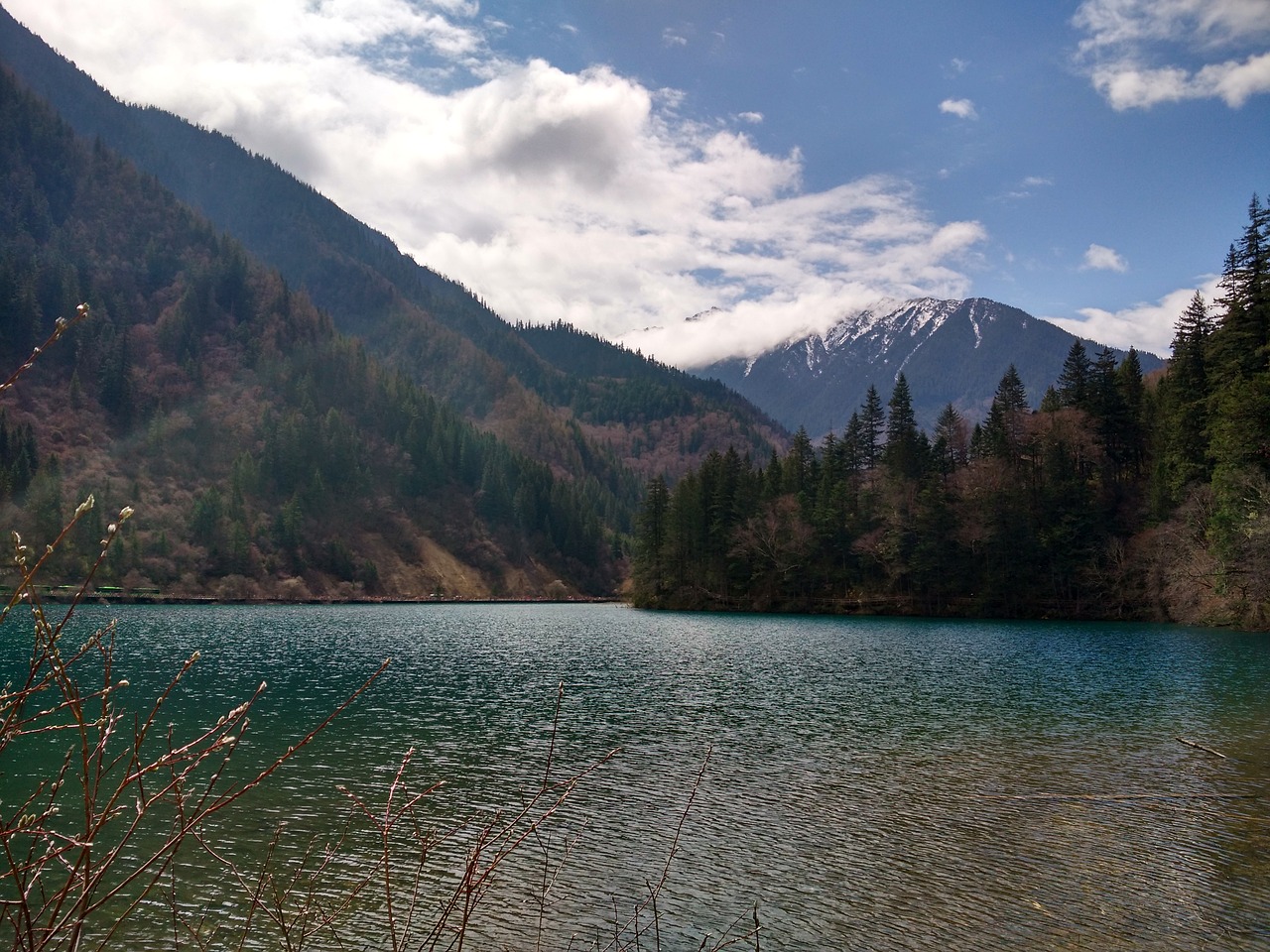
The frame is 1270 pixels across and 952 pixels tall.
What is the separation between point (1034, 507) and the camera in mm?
95250

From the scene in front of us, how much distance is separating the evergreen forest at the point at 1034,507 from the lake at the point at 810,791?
910 inches

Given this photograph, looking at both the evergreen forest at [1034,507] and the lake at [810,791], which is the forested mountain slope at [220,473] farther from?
the lake at [810,791]

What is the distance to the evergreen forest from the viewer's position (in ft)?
219

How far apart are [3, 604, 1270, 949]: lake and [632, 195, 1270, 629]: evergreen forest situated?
2312 cm

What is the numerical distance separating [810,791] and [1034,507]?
83.4m

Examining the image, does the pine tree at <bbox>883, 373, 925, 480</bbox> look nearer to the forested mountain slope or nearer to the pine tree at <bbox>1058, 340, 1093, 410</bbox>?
the pine tree at <bbox>1058, 340, 1093, 410</bbox>

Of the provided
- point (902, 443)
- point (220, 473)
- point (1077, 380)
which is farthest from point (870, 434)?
point (220, 473)

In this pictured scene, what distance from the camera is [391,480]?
185250mm

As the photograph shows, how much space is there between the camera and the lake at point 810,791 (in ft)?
47.6

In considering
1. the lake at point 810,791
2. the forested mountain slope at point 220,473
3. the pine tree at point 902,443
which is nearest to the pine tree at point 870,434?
the pine tree at point 902,443

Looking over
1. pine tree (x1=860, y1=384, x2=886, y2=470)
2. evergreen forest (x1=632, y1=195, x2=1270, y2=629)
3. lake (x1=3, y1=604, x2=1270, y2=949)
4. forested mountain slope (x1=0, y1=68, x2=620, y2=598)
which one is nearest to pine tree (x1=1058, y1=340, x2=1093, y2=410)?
evergreen forest (x1=632, y1=195, x2=1270, y2=629)

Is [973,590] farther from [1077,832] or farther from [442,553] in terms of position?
[442,553]

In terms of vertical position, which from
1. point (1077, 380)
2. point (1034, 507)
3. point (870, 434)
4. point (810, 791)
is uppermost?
point (1077, 380)

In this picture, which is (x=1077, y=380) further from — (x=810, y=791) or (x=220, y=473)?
(x=220, y=473)
